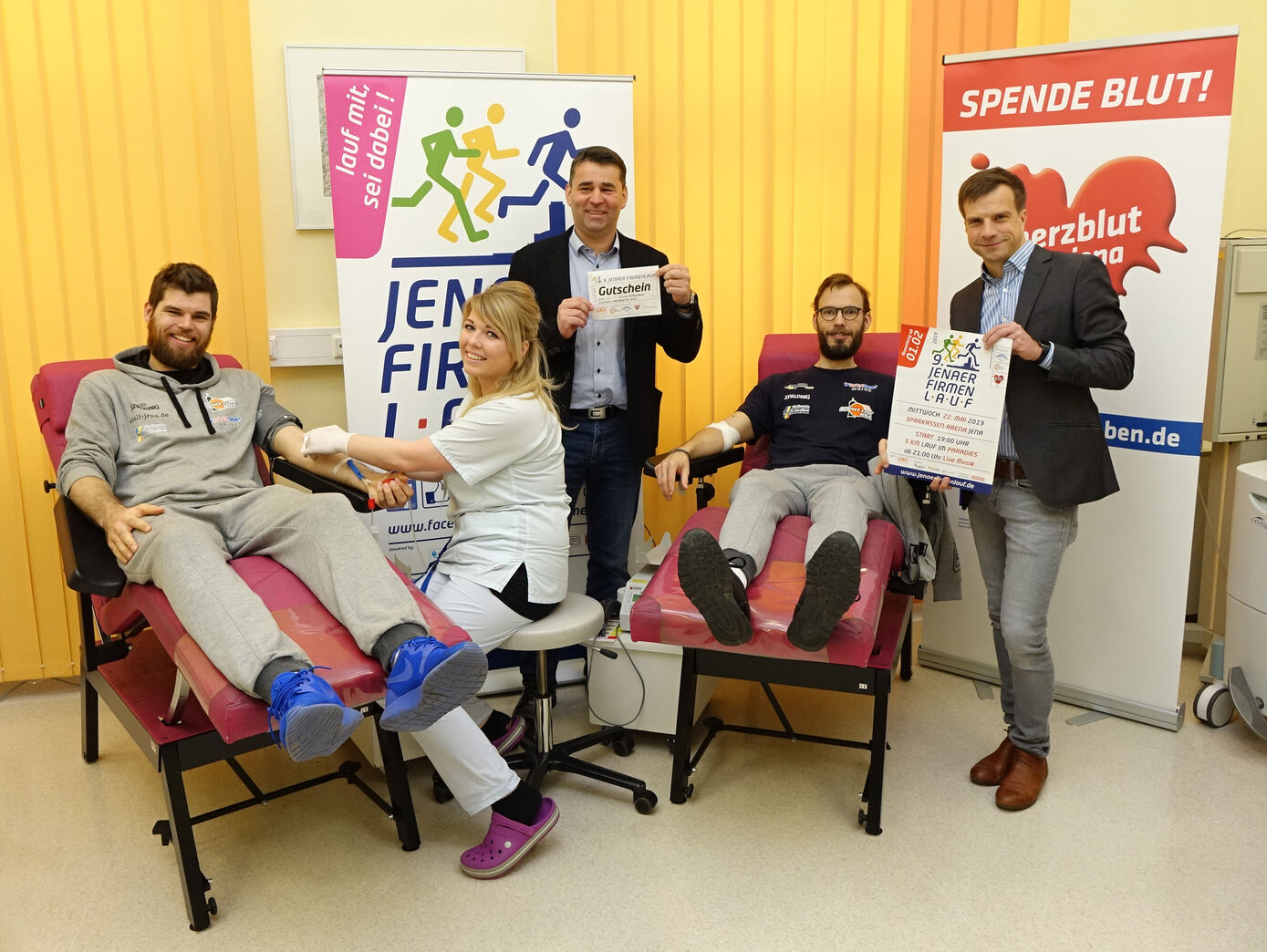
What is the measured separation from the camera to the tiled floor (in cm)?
218

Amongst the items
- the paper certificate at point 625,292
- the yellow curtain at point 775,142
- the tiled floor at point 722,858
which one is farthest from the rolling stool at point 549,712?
the yellow curtain at point 775,142

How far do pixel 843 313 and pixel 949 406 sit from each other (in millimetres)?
678

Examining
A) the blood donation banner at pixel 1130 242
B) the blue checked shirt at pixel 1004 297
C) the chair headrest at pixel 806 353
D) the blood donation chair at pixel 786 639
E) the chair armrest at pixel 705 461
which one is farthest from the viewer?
the chair headrest at pixel 806 353

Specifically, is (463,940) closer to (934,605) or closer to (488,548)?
(488,548)

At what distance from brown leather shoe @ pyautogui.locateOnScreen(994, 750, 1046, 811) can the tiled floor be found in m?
0.04

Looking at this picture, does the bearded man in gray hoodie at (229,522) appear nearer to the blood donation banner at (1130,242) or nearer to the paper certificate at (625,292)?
the paper certificate at (625,292)

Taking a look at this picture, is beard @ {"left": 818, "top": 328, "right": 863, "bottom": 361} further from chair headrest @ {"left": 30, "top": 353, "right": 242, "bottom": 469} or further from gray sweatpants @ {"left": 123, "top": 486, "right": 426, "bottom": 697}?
chair headrest @ {"left": 30, "top": 353, "right": 242, "bottom": 469}

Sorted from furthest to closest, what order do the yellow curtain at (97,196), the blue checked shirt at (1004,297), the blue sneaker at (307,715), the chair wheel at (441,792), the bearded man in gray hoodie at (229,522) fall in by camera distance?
the yellow curtain at (97,196) < the chair wheel at (441,792) < the blue checked shirt at (1004,297) < the bearded man in gray hoodie at (229,522) < the blue sneaker at (307,715)

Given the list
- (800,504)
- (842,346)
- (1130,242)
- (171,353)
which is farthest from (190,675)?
(1130,242)

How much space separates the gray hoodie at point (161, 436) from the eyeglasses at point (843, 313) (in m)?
1.65

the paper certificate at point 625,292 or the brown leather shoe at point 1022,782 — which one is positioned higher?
the paper certificate at point 625,292

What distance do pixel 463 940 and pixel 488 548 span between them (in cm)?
87

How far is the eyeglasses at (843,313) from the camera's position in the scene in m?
3.16

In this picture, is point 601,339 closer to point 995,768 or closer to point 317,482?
point 317,482
